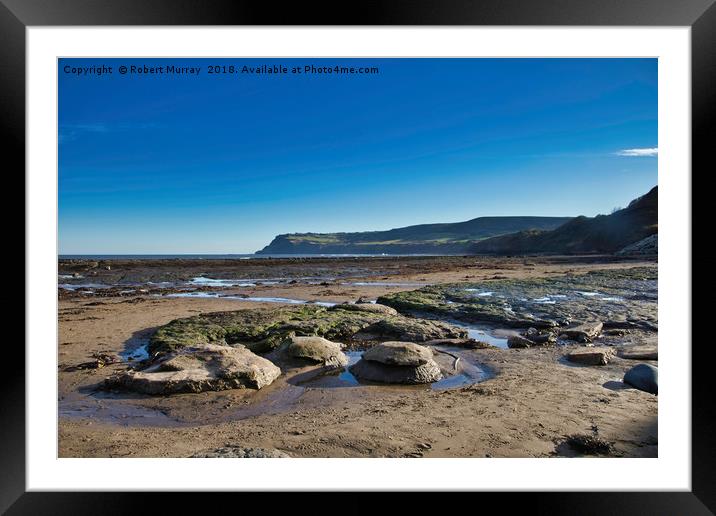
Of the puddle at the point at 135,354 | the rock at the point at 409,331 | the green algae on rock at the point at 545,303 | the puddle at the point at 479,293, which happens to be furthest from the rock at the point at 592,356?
the puddle at the point at 135,354

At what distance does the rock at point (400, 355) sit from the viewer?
20.4 ft

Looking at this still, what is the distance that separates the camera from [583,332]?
883 centimetres

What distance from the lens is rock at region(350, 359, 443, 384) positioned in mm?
6105

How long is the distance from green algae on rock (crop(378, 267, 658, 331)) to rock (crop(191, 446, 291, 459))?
7.94m

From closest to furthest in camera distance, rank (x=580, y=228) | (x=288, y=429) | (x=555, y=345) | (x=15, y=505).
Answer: (x=15, y=505) → (x=288, y=429) → (x=555, y=345) → (x=580, y=228)

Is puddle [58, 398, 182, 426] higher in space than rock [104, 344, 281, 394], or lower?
lower

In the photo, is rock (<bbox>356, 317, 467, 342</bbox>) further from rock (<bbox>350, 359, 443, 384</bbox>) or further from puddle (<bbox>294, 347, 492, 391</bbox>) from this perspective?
→ rock (<bbox>350, 359, 443, 384</bbox>)

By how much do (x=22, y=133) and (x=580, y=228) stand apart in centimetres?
6900

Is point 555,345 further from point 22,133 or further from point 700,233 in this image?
point 22,133

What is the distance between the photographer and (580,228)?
61312mm

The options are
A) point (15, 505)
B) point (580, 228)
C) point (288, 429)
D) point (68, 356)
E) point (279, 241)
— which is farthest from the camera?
point (279, 241)

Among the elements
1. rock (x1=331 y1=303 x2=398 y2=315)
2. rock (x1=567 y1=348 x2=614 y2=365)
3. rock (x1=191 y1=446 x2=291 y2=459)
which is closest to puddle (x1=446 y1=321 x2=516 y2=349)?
rock (x1=567 y1=348 x2=614 y2=365)
